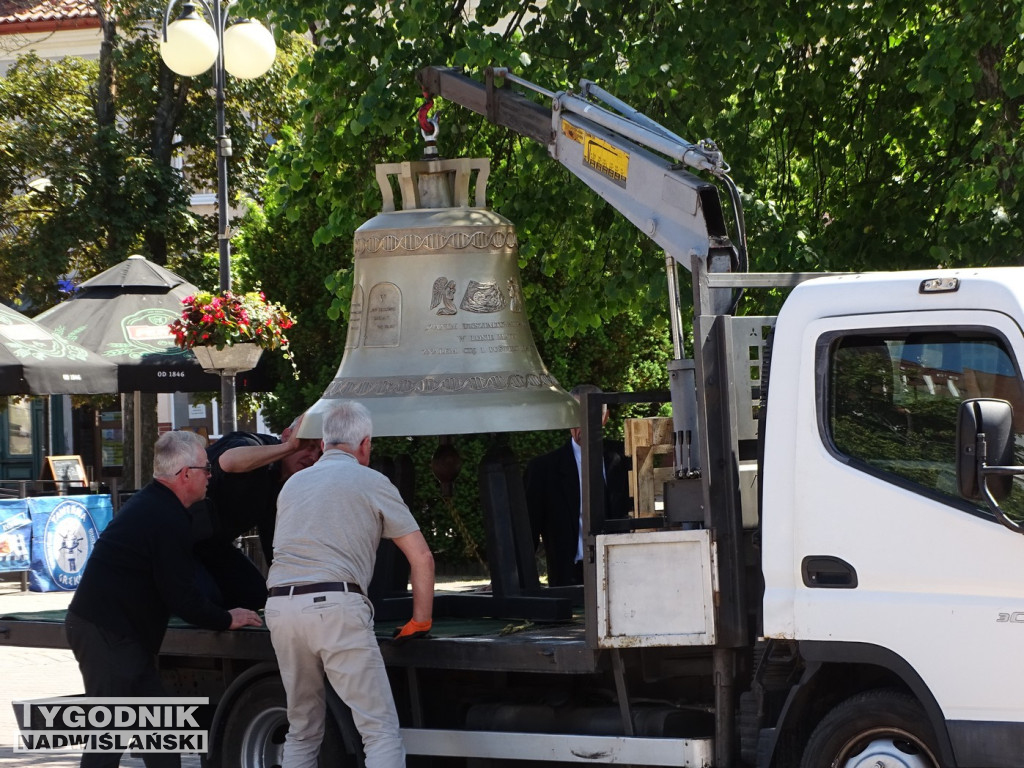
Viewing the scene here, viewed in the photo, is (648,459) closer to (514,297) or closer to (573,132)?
(514,297)

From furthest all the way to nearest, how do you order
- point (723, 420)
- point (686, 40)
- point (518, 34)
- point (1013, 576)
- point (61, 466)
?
point (61, 466) < point (518, 34) < point (686, 40) < point (723, 420) < point (1013, 576)

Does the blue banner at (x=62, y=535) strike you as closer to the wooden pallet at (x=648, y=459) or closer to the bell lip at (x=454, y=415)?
the wooden pallet at (x=648, y=459)

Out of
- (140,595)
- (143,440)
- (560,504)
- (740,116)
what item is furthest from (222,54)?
(140,595)

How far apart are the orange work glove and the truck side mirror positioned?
2455 millimetres

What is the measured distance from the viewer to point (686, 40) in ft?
33.5

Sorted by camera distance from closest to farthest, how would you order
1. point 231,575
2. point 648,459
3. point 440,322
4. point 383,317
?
point 440,322, point 383,317, point 231,575, point 648,459

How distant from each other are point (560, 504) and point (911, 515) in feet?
13.5

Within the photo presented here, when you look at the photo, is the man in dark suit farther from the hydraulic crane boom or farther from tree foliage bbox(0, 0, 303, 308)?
tree foliage bbox(0, 0, 303, 308)

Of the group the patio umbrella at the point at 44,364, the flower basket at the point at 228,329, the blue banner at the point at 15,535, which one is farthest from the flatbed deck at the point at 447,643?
the blue banner at the point at 15,535

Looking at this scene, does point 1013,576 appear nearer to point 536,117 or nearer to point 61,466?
point 536,117

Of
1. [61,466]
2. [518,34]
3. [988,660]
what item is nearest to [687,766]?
[988,660]

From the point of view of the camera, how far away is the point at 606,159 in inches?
277

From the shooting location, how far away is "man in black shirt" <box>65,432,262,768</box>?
6914 mm

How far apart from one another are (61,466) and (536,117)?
15.6 meters
